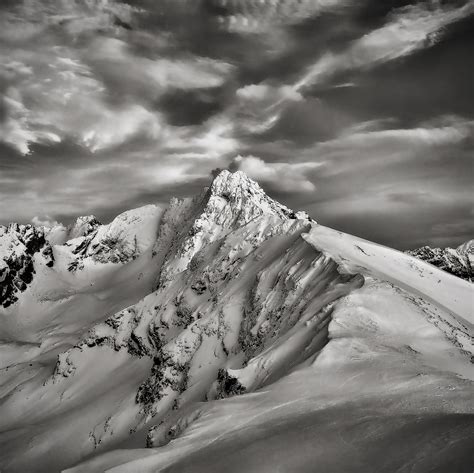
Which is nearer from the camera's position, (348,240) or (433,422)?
(433,422)

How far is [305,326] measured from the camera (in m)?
49.2

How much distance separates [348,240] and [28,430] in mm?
106352

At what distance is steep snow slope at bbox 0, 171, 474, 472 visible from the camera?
820 inches

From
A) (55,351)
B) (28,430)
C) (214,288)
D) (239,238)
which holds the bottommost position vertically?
(28,430)

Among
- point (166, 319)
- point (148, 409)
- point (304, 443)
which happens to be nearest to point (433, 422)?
point (304, 443)

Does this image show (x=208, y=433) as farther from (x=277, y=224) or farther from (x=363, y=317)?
(x=277, y=224)

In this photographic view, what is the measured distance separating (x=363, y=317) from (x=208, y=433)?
80.3ft

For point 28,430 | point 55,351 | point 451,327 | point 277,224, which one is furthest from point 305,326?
point 55,351

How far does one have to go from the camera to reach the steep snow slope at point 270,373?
20828 mm

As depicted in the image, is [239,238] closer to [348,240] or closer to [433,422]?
[348,240]

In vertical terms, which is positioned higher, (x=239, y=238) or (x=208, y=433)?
(x=239, y=238)

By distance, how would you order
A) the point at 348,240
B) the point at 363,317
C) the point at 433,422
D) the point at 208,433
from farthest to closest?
1. the point at 348,240
2. the point at 363,317
3. the point at 208,433
4. the point at 433,422

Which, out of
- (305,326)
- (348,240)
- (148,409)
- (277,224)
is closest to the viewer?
(305,326)

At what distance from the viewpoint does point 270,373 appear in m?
41.4
